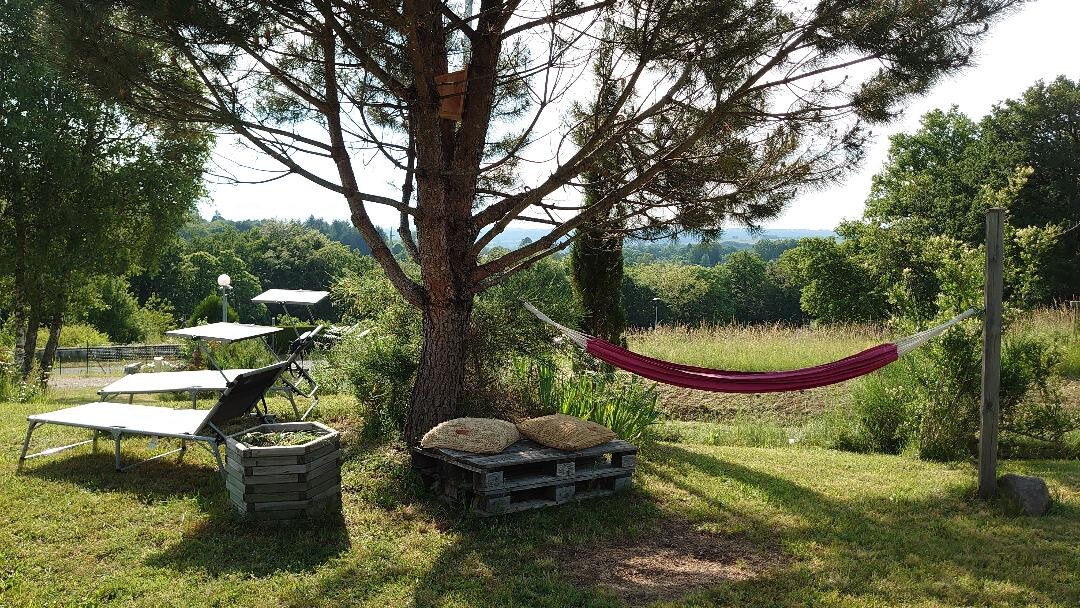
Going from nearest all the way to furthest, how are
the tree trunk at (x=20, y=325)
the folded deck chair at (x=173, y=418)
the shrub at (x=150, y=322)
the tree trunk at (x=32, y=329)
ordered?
the folded deck chair at (x=173, y=418) → the tree trunk at (x=20, y=325) → the tree trunk at (x=32, y=329) → the shrub at (x=150, y=322)

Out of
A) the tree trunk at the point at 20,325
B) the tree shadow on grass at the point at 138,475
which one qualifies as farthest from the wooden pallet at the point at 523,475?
the tree trunk at the point at 20,325

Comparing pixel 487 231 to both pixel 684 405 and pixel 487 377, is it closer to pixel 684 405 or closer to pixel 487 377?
pixel 487 377

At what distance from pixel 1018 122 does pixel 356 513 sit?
→ 26.2 m

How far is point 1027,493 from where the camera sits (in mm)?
3746

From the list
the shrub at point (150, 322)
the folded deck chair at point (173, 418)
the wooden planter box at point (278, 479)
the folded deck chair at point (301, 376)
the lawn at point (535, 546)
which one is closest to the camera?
the lawn at point (535, 546)

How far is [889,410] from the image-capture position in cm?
580

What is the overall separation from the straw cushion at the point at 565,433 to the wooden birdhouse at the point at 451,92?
1719 mm

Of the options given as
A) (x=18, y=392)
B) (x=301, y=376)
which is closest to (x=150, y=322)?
(x=18, y=392)

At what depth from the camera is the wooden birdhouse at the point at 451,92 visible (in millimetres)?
3910

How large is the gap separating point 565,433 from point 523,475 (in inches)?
11.7

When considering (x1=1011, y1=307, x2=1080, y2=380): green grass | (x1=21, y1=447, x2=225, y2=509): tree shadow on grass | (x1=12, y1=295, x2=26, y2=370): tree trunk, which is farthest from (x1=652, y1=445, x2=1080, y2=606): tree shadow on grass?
(x1=12, y1=295, x2=26, y2=370): tree trunk

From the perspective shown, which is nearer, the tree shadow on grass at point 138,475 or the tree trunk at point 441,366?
the tree shadow on grass at point 138,475

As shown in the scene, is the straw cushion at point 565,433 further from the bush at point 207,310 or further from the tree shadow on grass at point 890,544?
the bush at point 207,310

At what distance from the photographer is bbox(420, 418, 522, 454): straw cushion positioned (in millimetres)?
3566
